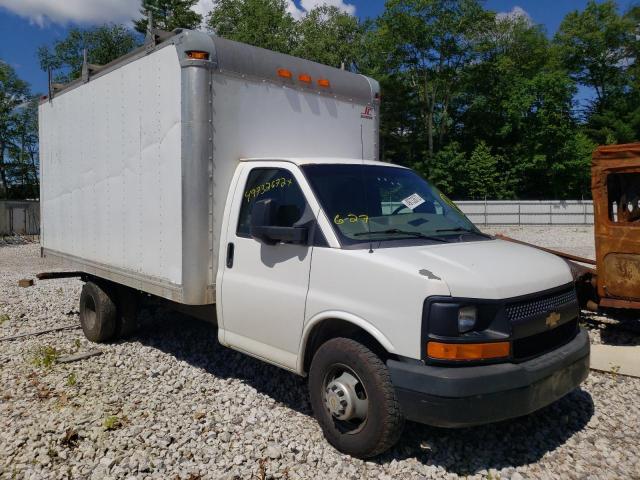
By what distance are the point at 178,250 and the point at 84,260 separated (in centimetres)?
252

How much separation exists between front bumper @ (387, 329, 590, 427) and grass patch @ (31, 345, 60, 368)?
427 centimetres

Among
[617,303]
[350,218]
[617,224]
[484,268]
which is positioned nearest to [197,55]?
[350,218]

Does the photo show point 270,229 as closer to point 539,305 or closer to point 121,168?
point 539,305

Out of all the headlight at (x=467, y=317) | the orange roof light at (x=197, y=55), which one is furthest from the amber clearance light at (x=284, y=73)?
the headlight at (x=467, y=317)

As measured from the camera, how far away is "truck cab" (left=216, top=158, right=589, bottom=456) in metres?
3.50

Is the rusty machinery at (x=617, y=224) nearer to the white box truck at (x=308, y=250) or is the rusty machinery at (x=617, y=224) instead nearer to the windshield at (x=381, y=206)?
the windshield at (x=381, y=206)

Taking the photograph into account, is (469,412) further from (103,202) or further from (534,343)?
(103,202)

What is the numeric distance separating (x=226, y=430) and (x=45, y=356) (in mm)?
3005

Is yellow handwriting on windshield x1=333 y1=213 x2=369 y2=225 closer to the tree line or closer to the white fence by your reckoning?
the white fence

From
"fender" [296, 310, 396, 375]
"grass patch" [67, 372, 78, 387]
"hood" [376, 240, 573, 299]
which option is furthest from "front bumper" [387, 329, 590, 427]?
"grass patch" [67, 372, 78, 387]

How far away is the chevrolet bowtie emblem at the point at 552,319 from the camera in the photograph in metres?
3.88

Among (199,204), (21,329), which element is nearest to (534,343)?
(199,204)

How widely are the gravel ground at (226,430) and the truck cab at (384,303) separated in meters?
0.49

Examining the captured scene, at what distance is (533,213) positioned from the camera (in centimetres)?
3059
